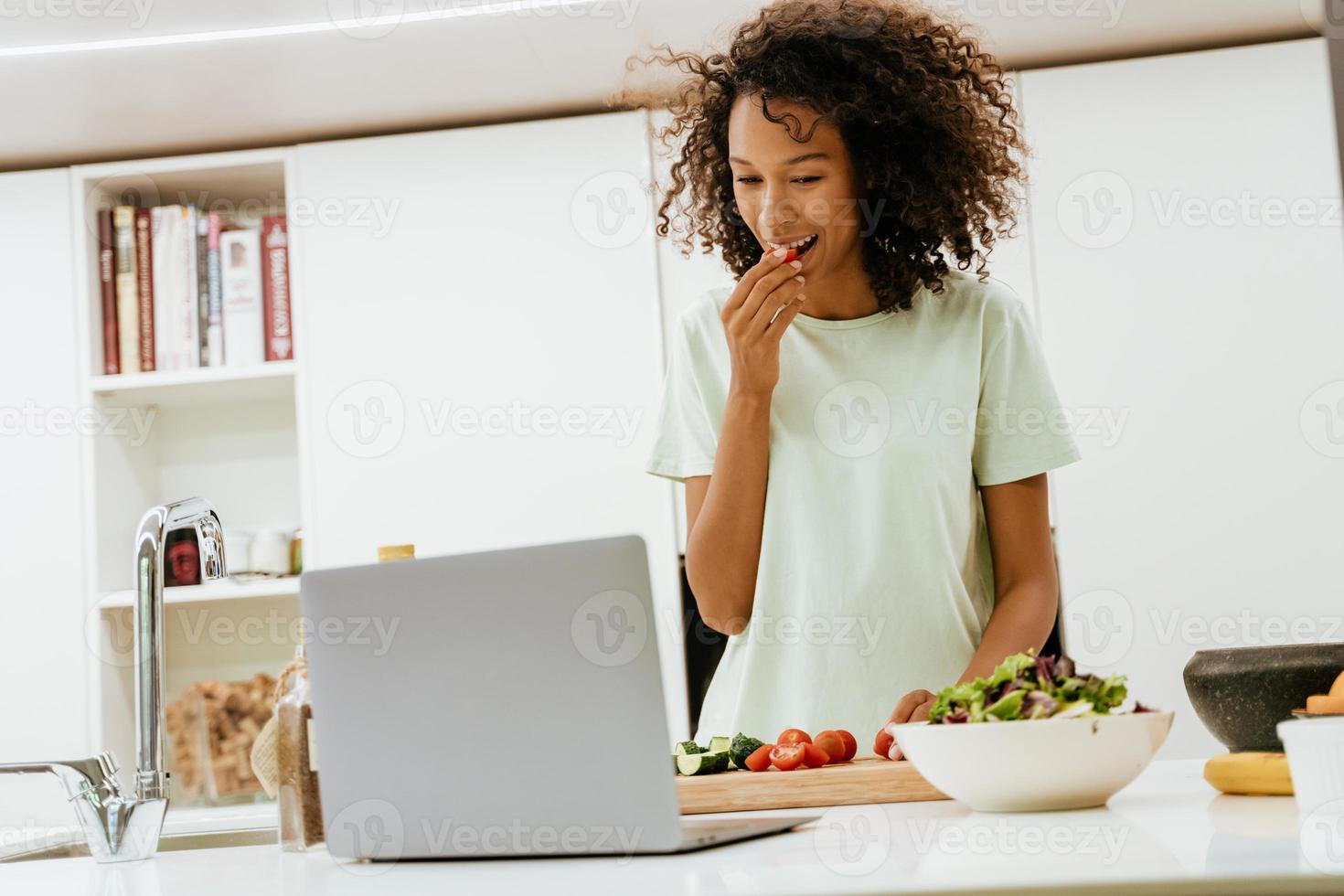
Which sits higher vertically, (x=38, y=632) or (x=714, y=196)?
(x=714, y=196)

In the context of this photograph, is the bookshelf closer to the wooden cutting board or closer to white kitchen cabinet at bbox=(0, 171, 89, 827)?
white kitchen cabinet at bbox=(0, 171, 89, 827)

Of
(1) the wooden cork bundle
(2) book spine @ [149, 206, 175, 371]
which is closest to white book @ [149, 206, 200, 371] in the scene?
(2) book spine @ [149, 206, 175, 371]

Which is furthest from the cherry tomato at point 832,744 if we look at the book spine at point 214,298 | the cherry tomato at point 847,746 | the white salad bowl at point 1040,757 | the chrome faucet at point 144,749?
the book spine at point 214,298

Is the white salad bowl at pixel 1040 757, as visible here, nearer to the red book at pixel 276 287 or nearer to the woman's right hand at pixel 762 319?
the woman's right hand at pixel 762 319

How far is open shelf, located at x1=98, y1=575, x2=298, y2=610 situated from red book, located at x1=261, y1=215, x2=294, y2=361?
44 cm

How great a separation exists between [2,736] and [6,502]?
1.45ft

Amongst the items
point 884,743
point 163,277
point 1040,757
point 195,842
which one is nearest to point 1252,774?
point 1040,757

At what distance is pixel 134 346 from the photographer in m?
2.58

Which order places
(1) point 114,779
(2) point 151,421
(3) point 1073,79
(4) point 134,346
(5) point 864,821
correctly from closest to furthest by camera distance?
(5) point 864,821
(1) point 114,779
(3) point 1073,79
(4) point 134,346
(2) point 151,421

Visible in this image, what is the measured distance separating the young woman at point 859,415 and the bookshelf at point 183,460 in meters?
1.23

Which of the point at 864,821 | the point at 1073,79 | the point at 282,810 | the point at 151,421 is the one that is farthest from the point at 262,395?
the point at 864,821

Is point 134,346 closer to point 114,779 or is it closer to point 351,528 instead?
point 351,528

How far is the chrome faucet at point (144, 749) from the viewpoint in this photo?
100 centimetres

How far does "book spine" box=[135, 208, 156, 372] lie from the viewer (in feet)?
8.45
